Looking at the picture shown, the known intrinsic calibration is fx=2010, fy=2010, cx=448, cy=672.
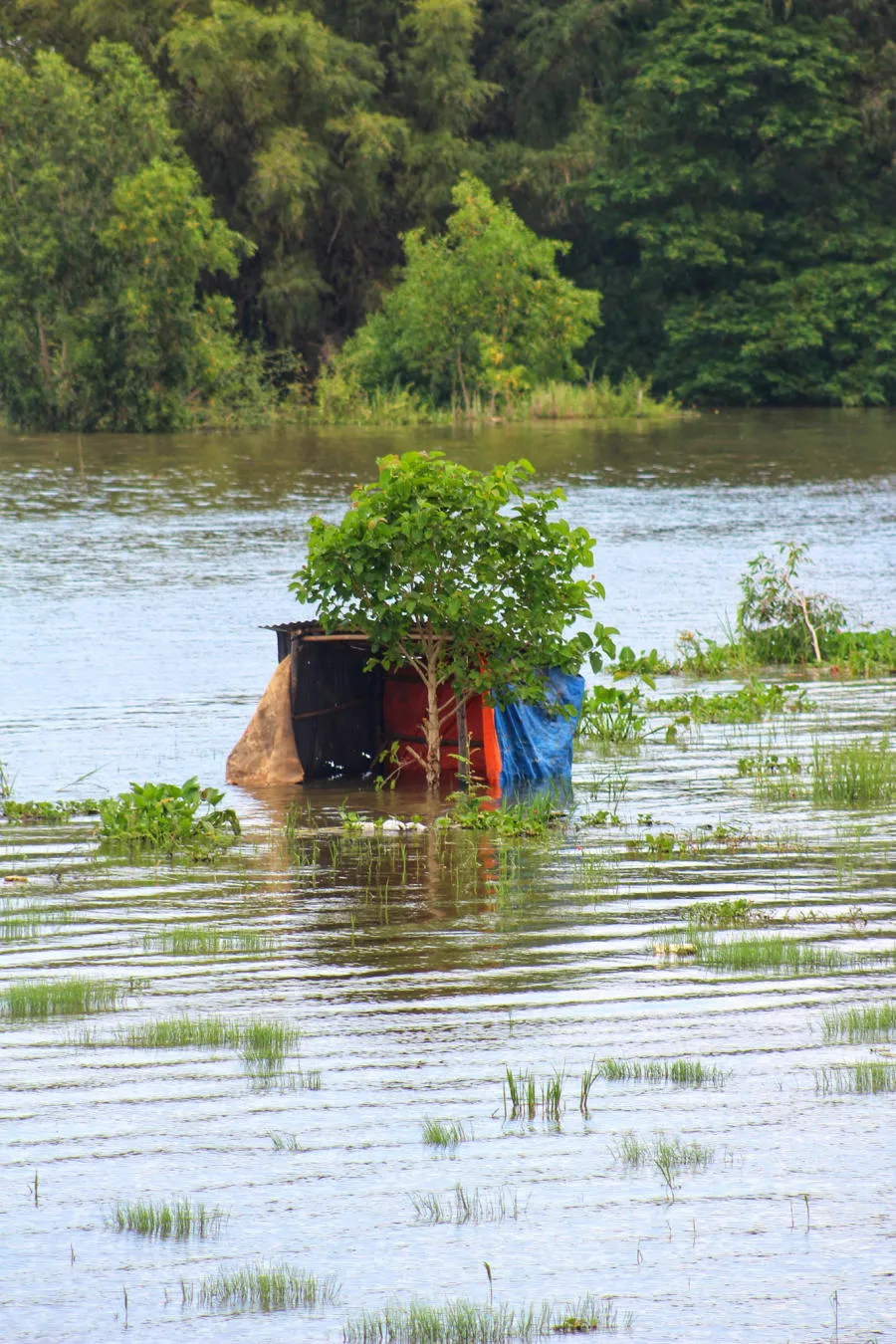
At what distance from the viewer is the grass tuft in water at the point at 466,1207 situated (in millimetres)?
5274

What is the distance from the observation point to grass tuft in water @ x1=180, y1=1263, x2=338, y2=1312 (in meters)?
4.84

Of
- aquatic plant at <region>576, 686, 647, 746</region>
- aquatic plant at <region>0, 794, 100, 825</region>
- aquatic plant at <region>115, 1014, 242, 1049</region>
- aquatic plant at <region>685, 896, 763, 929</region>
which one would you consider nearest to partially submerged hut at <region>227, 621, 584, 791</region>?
aquatic plant at <region>576, 686, 647, 746</region>

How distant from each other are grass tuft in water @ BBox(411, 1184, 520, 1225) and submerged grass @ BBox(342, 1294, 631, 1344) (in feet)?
1.63

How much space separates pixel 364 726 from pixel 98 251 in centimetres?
4262

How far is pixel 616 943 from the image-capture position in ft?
26.2

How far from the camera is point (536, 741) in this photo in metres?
12.5

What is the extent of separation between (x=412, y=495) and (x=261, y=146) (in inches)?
2051

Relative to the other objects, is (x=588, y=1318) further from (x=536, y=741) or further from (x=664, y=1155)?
(x=536, y=741)

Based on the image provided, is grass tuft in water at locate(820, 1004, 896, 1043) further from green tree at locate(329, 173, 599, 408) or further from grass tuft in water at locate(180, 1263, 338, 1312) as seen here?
green tree at locate(329, 173, 599, 408)

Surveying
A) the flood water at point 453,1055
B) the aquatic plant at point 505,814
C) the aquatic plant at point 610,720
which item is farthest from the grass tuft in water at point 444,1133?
the aquatic plant at point 610,720

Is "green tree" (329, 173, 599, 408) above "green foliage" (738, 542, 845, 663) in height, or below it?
above

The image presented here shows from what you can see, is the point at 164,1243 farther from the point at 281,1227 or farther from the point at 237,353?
the point at 237,353

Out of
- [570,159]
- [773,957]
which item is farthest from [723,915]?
[570,159]

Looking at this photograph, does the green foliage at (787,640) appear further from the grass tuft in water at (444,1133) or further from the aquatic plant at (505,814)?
the grass tuft in water at (444,1133)
